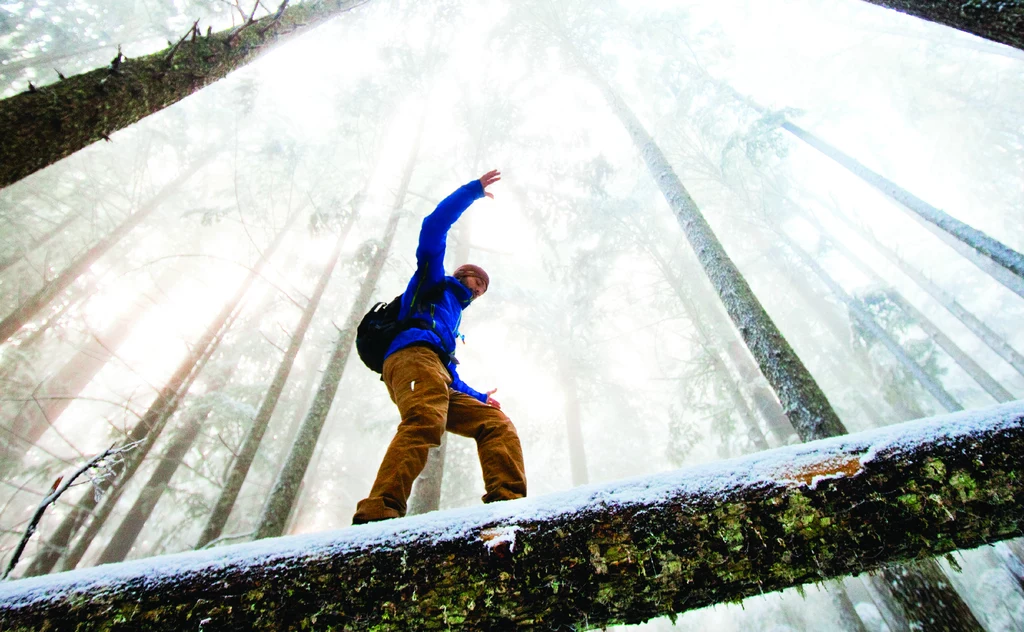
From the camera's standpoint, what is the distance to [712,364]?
11.3 metres

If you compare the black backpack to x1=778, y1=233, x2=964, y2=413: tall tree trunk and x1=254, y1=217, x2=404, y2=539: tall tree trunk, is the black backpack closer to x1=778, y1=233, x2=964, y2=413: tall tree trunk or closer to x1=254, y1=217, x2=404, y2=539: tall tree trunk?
x1=254, y1=217, x2=404, y2=539: tall tree trunk

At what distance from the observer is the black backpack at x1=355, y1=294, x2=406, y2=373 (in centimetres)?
300

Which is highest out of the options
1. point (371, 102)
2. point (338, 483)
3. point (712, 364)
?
point (371, 102)

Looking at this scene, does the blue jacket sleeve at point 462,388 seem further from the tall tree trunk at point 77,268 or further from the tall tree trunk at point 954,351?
the tall tree trunk at point 954,351

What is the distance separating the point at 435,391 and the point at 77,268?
1504 cm

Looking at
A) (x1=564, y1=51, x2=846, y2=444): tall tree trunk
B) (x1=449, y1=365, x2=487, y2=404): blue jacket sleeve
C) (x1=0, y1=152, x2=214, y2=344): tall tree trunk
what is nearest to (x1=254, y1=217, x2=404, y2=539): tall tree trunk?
(x1=449, y1=365, x2=487, y2=404): blue jacket sleeve

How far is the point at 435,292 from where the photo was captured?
10.2 feet

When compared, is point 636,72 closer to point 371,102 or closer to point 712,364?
point 371,102

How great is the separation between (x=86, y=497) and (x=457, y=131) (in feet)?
42.9

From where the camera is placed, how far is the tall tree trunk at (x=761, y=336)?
418 centimetres

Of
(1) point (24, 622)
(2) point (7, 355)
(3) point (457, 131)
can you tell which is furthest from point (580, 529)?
(2) point (7, 355)

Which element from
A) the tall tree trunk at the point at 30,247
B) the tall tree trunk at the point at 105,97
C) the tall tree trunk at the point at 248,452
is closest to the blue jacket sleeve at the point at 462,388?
the tall tree trunk at the point at 105,97

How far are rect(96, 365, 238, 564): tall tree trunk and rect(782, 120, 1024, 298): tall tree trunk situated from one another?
15.7 m

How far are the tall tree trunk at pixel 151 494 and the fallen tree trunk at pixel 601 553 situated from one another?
9.71m
